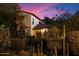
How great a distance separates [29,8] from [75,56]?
758 mm

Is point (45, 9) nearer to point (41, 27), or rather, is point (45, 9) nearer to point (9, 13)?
point (41, 27)

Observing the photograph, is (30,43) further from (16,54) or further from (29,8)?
(29,8)

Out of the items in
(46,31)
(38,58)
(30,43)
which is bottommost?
(38,58)

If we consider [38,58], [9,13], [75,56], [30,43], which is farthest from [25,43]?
[75,56]

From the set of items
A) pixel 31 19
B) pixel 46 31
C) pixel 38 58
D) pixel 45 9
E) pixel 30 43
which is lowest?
pixel 38 58

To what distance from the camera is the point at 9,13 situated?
1.86 m

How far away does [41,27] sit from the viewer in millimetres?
1836

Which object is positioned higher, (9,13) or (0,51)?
(9,13)

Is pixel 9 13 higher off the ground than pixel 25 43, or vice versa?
pixel 9 13

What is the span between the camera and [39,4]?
185 cm

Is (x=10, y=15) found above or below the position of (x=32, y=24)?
above

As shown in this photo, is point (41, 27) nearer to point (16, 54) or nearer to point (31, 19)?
point (31, 19)

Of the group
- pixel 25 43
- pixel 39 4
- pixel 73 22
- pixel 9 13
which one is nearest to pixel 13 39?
pixel 25 43

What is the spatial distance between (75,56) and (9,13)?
2.96 feet
